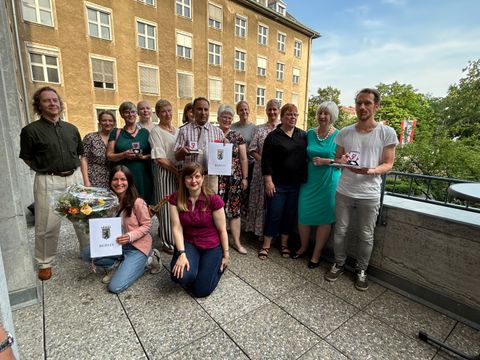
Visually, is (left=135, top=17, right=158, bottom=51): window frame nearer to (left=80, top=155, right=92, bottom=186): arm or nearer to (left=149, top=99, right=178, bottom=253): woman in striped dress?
(left=80, top=155, right=92, bottom=186): arm

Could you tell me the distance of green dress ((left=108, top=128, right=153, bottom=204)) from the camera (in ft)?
10.0

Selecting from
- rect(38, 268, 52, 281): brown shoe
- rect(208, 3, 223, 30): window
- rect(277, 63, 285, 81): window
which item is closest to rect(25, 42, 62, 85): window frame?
rect(208, 3, 223, 30): window

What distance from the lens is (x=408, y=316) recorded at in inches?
85.7

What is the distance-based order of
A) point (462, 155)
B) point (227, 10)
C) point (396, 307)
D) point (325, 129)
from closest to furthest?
1. point (396, 307)
2. point (325, 129)
3. point (462, 155)
4. point (227, 10)

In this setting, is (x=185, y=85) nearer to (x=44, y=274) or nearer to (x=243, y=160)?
(x=243, y=160)

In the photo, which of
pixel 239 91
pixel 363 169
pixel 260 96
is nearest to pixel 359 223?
pixel 363 169

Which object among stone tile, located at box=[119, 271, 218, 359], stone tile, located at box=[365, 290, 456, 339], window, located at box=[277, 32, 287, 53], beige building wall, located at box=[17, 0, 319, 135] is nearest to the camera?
stone tile, located at box=[119, 271, 218, 359]

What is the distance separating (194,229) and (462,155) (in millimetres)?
5519

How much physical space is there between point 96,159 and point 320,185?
269 centimetres

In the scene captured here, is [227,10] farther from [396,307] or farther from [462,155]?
[396,307]

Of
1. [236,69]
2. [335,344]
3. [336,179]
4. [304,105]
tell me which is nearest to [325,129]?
[336,179]

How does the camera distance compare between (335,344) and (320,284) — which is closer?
(335,344)

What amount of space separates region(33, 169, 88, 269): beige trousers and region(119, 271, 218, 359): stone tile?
3.39ft

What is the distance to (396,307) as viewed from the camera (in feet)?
7.50
